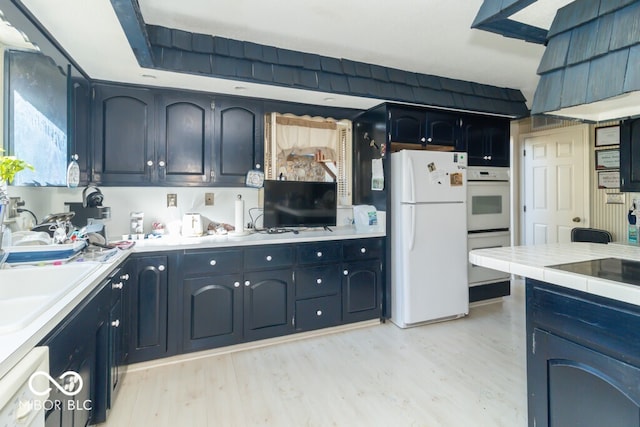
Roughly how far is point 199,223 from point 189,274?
538 mm

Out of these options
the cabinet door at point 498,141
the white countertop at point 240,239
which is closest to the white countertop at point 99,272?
the white countertop at point 240,239

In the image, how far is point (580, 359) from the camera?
4.13ft

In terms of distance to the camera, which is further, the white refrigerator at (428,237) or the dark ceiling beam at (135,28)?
the white refrigerator at (428,237)

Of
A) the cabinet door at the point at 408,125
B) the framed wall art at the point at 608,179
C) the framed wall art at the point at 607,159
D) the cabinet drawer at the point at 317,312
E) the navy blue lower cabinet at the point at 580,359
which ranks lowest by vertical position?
the cabinet drawer at the point at 317,312

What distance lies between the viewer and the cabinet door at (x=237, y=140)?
2.80m

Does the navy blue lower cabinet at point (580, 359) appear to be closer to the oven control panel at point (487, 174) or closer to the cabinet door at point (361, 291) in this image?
the cabinet door at point (361, 291)

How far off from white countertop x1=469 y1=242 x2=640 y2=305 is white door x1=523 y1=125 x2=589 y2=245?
236cm

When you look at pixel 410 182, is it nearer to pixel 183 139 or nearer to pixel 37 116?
pixel 183 139

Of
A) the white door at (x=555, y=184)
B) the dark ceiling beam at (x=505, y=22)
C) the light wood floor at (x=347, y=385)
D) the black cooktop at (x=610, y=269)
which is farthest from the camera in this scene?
the white door at (x=555, y=184)

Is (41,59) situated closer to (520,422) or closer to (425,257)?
(425,257)

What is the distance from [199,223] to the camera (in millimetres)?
2771

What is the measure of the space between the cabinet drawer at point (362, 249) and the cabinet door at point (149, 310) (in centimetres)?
153

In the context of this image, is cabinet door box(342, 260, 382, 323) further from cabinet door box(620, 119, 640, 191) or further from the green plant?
the green plant

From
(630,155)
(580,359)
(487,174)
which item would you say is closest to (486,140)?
(487,174)
